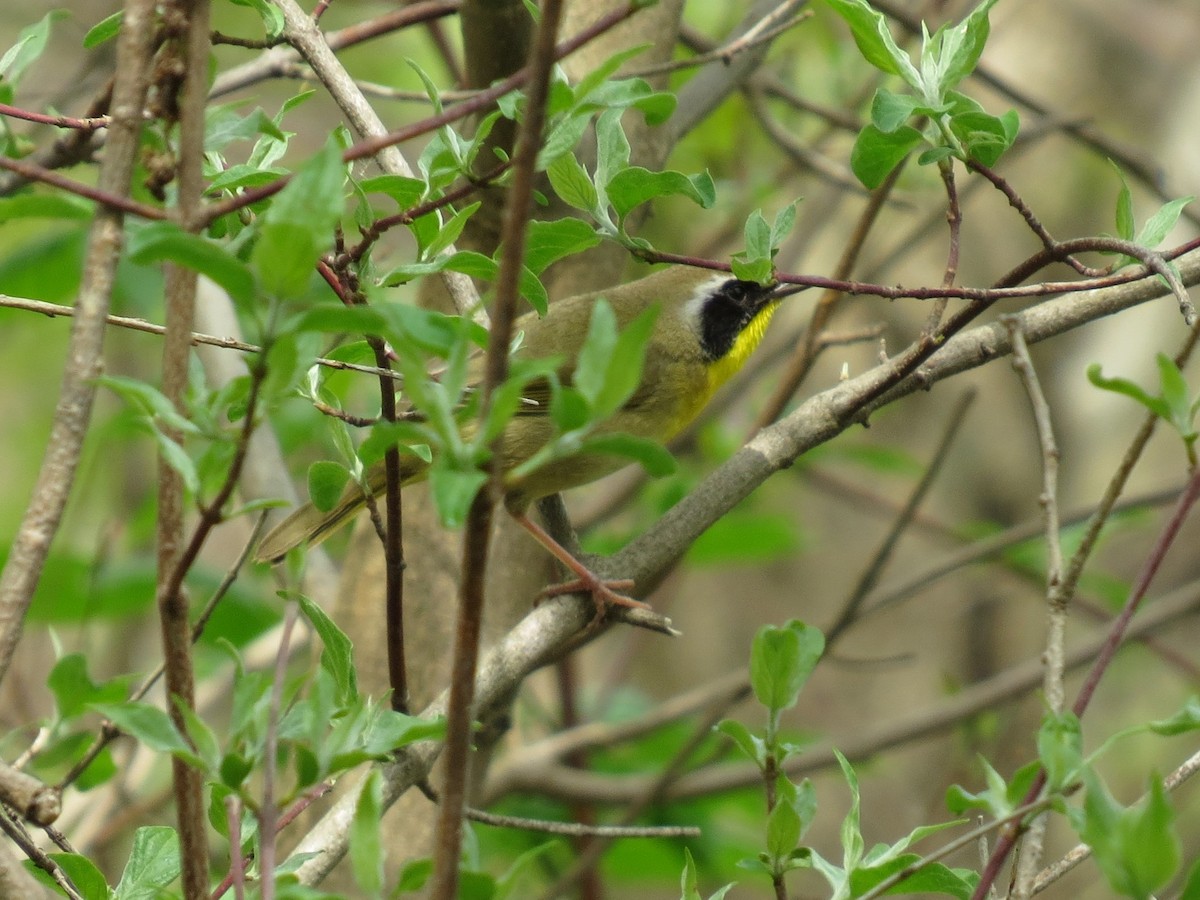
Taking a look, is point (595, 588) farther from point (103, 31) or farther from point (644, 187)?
point (103, 31)

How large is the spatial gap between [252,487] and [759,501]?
2991mm

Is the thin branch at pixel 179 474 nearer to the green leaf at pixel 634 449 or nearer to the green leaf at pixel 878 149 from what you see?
the green leaf at pixel 634 449

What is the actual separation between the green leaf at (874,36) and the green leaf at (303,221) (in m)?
0.85

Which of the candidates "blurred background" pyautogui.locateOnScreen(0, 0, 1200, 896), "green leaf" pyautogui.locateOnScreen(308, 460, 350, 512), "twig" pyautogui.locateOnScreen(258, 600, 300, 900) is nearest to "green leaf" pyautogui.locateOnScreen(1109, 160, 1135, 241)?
"green leaf" pyautogui.locateOnScreen(308, 460, 350, 512)

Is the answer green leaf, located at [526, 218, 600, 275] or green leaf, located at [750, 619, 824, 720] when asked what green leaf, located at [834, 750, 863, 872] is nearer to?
green leaf, located at [750, 619, 824, 720]

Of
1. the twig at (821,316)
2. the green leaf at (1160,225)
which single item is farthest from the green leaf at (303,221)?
the twig at (821,316)

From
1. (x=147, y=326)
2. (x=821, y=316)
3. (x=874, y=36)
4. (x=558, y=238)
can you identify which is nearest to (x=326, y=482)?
(x=147, y=326)

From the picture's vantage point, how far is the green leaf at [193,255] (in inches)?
36.5

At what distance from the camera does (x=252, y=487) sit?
10.9ft

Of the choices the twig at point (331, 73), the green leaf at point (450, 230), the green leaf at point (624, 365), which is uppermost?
the twig at point (331, 73)

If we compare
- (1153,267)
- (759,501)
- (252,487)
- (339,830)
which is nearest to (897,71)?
(1153,267)

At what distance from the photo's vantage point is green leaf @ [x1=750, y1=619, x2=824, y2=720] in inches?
55.7

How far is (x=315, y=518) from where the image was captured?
3.16 metres

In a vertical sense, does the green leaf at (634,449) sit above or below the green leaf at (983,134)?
below
